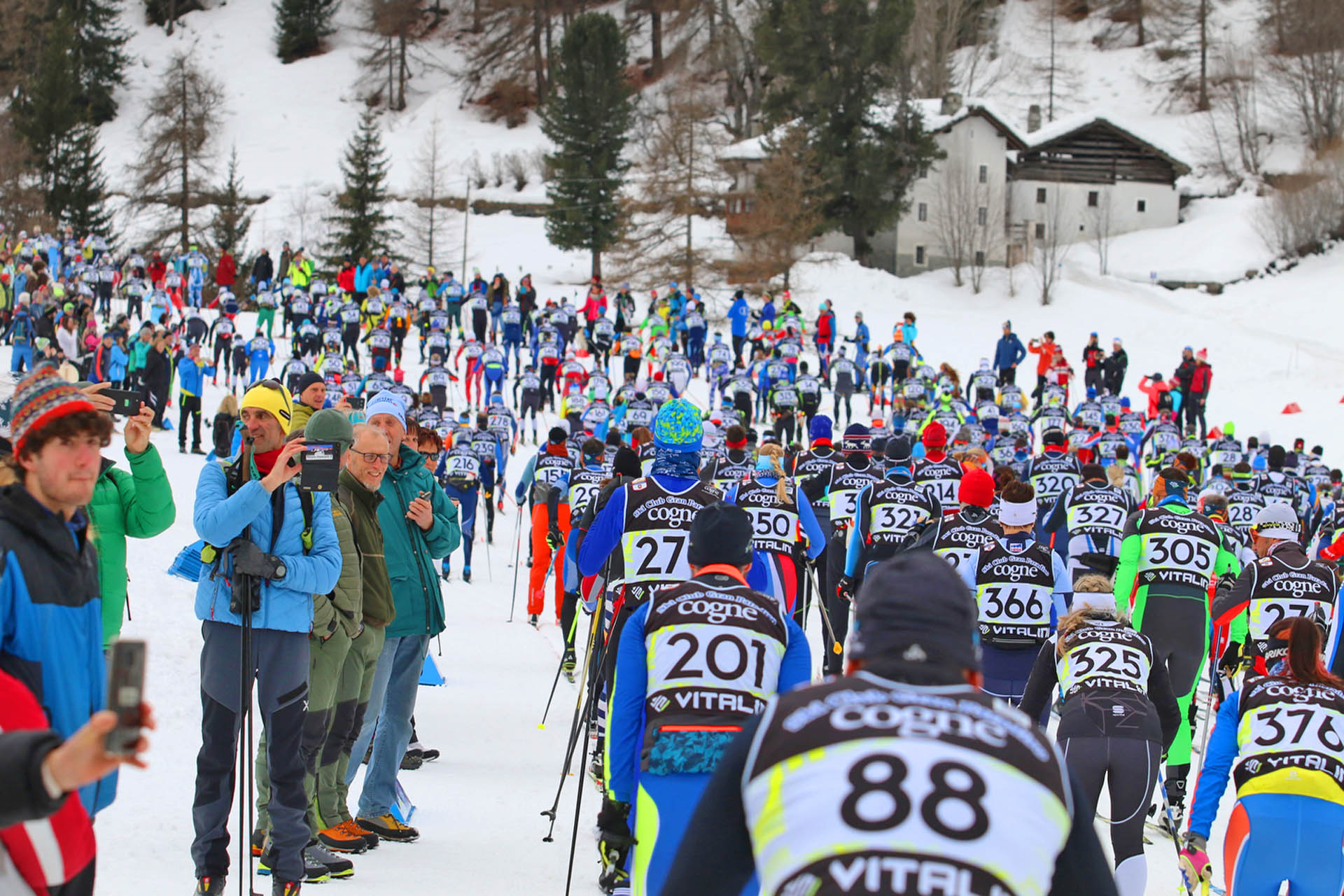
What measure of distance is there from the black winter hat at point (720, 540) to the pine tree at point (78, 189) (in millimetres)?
53910

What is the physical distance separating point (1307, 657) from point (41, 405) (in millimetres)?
4916

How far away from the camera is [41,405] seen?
137 inches

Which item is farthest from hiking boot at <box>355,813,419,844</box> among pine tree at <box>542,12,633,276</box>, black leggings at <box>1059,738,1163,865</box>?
pine tree at <box>542,12,633,276</box>

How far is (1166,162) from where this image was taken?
56688 millimetres

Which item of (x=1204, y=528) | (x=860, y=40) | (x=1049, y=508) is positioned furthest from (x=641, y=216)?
(x=1204, y=528)

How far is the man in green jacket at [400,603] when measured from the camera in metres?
6.37

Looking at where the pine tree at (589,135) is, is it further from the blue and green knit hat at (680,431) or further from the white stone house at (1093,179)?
the blue and green knit hat at (680,431)

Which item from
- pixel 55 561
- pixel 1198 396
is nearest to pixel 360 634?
pixel 55 561

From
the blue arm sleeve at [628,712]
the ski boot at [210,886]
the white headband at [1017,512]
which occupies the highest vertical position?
the white headband at [1017,512]

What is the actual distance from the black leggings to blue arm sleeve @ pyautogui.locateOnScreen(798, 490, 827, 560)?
1.69 meters

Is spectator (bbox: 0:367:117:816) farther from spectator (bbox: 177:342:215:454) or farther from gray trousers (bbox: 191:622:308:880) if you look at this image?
spectator (bbox: 177:342:215:454)

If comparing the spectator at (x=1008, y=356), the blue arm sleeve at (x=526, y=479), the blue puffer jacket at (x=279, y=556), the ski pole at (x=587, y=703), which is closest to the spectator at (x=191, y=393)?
the blue arm sleeve at (x=526, y=479)

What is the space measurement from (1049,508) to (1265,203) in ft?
138

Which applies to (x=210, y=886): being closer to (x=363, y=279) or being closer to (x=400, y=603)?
(x=400, y=603)
